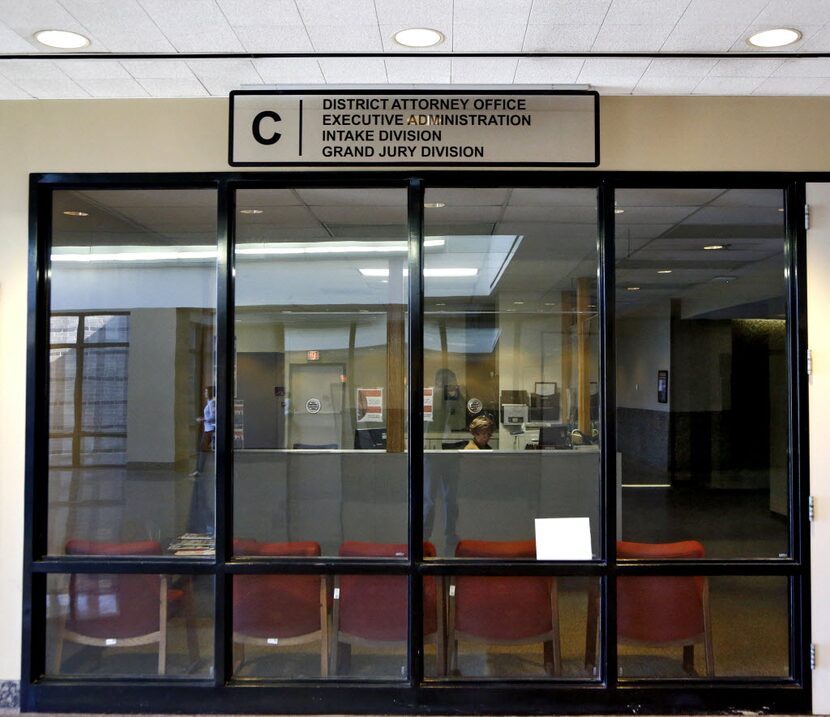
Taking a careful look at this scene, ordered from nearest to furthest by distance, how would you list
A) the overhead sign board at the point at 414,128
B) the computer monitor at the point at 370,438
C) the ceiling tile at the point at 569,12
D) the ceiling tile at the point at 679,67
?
the ceiling tile at the point at 569,12
the ceiling tile at the point at 679,67
the overhead sign board at the point at 414,128
the computer monitor at the point at 370,438

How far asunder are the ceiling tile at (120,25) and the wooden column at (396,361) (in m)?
1.53

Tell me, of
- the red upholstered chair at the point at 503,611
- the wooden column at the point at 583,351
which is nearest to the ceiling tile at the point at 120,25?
the wooden column at the point at 583,351

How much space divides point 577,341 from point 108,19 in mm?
2664

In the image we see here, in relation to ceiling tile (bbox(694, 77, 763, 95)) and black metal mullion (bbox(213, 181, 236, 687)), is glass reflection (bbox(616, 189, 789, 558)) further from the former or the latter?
black metal mullion (bbox(213, 181, 236, 687))

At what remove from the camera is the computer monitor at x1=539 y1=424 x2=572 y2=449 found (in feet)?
13.1

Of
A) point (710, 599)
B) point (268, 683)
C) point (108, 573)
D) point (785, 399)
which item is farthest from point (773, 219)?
point (108, 573)

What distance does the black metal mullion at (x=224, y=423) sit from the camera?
12.0 feet

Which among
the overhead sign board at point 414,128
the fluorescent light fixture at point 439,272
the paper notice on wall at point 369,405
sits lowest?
the paper notice on wall at point 369,405

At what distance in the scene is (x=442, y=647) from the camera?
3711 mm

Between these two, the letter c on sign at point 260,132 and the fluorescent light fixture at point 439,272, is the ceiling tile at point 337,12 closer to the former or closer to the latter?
the letter c on sign at point 260,132

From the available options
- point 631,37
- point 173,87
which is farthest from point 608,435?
point 173,87

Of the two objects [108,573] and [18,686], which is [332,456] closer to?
[108,573]

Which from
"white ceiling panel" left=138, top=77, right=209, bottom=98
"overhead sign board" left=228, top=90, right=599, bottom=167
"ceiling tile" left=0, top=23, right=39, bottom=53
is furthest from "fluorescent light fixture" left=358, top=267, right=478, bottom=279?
"ceiling tile" left=0, top=23, right=39, bottom=53

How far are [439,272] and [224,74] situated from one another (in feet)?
4.70
